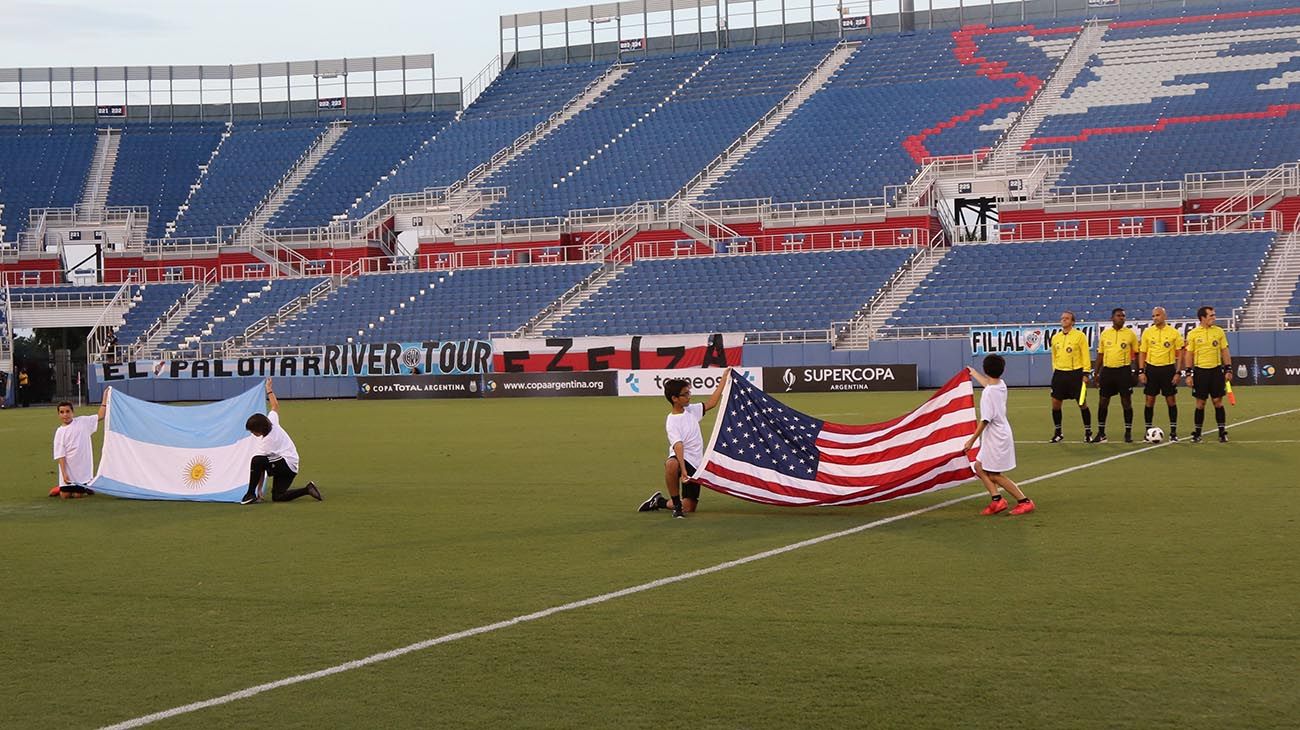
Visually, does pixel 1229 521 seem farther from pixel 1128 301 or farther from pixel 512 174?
pixel 512 174

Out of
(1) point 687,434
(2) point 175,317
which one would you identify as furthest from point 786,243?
(1) point 687,434

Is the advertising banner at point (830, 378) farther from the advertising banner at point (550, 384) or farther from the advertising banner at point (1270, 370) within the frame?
the advertising banner at point (1270, 370)

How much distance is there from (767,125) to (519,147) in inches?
470

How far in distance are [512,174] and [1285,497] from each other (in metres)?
53.9

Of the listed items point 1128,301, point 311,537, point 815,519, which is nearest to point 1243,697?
point 815,519

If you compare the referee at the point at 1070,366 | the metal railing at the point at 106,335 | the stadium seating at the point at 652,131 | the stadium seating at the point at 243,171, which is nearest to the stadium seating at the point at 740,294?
the stadium seating at the point at 652,131

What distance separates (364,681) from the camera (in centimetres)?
759

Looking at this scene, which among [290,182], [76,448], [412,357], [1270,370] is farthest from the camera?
[290,182]

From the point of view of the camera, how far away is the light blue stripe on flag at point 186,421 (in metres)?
17.5

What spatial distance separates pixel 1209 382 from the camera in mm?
20750

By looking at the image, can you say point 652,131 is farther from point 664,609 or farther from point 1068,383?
point 664,609

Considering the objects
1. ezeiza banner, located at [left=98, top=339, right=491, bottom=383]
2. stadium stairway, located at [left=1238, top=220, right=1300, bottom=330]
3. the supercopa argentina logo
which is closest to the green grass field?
stadium stairway, located at [left=1238, top=220, right=1300, bottom=330]

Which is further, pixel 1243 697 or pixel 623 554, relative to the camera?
pixel 623 554

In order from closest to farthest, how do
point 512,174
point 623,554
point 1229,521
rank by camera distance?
1. point 623,554
2. point 1229,521
3. point 512,174
